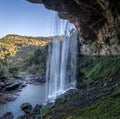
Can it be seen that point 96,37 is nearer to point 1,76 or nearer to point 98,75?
point 98,75

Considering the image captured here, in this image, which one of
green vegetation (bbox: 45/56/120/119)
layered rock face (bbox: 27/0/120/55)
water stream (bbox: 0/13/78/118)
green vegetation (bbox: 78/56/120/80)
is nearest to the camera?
green vegetation (bbox: 45/56/120/119)

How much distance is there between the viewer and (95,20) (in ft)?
149

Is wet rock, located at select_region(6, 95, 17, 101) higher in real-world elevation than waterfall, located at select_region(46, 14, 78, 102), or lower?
lower

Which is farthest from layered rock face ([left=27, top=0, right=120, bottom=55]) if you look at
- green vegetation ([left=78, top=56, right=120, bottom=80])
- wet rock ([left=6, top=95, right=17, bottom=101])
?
wet rock ([left=6, top=95, right=17, bottom=101])

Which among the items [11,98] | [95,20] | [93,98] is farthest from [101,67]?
[11,98]

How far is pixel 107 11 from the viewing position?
3616 cm

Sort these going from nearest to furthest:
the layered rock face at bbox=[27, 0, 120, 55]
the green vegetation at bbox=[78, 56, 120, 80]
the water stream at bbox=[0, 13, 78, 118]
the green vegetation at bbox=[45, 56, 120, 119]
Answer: the green vegetation at bbox=[45, 56, 120, 119] < the layered rock face at bbox=[27, 0, 120, 55] < the green vegetation at bbox=[78, 56, 120, 80] < the water stream at bbox=[0, 13, 78, 118]

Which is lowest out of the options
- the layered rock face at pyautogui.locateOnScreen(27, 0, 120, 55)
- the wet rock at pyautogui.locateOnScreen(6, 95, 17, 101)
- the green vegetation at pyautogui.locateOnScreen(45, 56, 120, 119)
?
the wet rock at pyautogui.locateOnScreen(6, 95, 17, 101)

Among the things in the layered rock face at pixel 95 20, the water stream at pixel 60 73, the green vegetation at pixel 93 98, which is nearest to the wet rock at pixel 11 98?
the water stream at pixel 60 73

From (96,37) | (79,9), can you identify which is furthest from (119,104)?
(96,37)

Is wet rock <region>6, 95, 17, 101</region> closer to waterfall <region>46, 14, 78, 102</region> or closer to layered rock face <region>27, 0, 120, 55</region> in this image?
waterfall <region>46, 14, 78, 102</region>

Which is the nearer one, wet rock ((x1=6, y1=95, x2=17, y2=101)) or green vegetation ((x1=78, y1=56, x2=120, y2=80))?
green vegetation ((x1=78, y1=56, x2=120, y2=80))

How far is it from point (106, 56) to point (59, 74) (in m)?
16.6

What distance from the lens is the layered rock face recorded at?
116 ft
